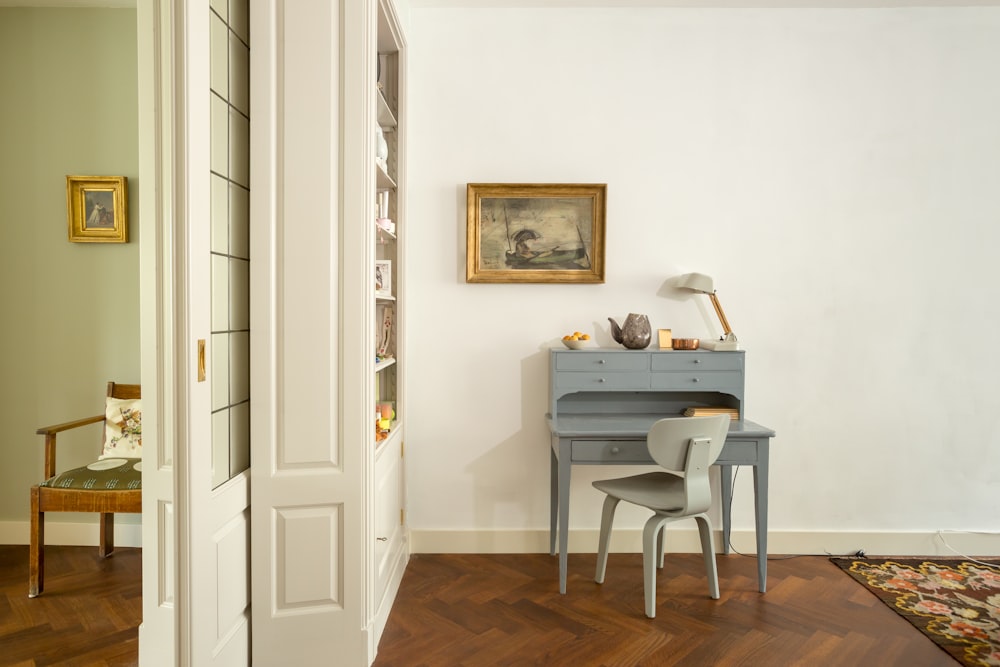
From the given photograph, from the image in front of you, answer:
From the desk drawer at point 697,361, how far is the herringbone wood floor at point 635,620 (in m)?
1.03

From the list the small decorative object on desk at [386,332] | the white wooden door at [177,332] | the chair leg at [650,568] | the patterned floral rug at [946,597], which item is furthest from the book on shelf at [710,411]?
the white wooden door at [177,332]

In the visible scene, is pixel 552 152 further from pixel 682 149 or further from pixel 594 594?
pixel 594 594

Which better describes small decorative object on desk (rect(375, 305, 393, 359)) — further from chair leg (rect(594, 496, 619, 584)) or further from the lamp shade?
the lamp shade

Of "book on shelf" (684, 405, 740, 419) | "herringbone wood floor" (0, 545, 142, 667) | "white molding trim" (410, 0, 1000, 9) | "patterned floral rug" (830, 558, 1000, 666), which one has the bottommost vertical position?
"patterned floral rug" (830, 558, 1000, 666)

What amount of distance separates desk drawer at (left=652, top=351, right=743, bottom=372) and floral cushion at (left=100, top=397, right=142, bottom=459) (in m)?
2.36

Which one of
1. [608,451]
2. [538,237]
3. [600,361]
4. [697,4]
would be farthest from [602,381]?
[697,4]

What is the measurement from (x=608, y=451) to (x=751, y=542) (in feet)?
3.82

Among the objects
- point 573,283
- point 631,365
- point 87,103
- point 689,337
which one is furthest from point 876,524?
point 87,103

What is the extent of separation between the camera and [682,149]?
3.15m

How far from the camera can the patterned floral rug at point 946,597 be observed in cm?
229

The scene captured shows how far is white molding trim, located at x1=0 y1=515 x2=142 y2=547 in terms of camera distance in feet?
8.83

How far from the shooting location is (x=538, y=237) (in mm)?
3113

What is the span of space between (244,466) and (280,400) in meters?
0.26

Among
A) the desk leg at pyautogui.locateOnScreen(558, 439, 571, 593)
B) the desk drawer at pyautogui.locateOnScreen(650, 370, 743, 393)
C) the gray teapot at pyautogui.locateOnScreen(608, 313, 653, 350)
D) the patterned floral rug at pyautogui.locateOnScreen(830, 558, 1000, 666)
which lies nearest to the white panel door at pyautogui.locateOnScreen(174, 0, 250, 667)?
the desk leg at pyautogui.locateOnScreen(558, 439, 571, 593)
